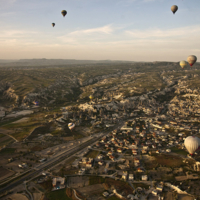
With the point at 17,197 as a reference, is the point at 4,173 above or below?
above

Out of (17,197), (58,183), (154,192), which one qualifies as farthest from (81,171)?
(154,192)

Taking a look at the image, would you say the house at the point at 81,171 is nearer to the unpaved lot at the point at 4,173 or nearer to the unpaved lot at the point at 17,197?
the unpaved lot at the point at 17,197

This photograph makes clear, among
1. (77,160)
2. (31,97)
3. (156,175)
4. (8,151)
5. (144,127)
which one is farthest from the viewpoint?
(31,97)

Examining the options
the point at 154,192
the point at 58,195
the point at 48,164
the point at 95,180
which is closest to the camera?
the point at 154,192

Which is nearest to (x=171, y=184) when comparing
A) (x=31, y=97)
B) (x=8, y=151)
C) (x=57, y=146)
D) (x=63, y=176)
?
(x=63, y=176)

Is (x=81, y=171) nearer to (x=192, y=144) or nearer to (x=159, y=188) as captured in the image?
(x=159, y=188)

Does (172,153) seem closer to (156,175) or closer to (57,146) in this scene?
(156,175)

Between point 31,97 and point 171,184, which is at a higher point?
point 31,97

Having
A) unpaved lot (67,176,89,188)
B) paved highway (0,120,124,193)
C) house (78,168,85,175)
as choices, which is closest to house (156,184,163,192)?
unpaved lot (67,176,89,188)

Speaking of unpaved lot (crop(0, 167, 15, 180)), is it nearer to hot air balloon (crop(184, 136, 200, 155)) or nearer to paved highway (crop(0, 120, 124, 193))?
paved highway (crop(0, 120, 124, 193))

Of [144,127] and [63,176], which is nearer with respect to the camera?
[63,176]

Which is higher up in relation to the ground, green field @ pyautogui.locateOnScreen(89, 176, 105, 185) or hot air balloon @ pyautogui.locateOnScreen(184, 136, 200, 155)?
hot air balloon @ pyautogui.locateOnScreen(184, 136, 200, 155)
